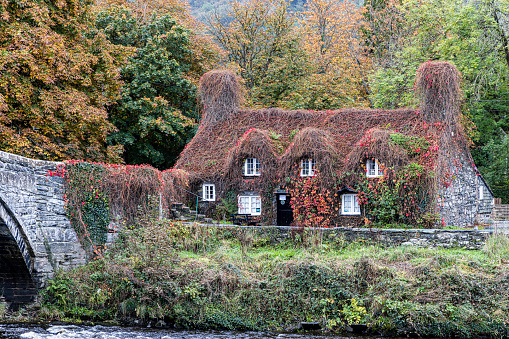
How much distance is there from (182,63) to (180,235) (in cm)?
1641

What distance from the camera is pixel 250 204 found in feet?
79.2

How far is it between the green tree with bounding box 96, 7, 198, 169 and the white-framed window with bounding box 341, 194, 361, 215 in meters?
11.8

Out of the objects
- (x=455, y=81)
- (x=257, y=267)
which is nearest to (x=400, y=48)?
(x=455, y=81)

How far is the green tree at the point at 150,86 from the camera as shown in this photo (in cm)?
2906

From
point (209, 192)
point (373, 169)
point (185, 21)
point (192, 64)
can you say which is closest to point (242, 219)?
point (209, 192)

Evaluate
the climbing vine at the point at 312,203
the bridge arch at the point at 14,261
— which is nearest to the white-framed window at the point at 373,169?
the climbing vine at the point at 312,203

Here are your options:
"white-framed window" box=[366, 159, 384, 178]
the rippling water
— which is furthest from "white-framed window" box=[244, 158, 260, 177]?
the rippling water

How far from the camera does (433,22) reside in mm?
31781

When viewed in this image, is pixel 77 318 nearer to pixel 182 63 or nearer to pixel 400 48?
pixel 182 63

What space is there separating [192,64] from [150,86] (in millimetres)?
4646

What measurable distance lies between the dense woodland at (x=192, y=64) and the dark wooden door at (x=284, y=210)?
8.49 m

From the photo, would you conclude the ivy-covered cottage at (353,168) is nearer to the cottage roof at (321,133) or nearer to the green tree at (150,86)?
the cottage roof at (321,133)

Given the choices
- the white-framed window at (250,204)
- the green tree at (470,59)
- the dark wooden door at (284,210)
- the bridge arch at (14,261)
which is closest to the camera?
the bridge arch at (14,261)

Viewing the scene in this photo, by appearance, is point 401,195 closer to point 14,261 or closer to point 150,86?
point 14,261
